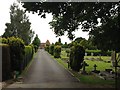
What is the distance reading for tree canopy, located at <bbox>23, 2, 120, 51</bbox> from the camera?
650 inches

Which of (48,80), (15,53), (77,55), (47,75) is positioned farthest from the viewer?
(77,55)

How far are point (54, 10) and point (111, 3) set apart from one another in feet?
10.6

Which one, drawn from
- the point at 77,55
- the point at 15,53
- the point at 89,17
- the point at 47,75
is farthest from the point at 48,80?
the point at 77,55

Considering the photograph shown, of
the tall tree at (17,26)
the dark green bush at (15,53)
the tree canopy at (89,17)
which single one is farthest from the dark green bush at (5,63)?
the tall tree at (17,26)

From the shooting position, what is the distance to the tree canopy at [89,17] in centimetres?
1652

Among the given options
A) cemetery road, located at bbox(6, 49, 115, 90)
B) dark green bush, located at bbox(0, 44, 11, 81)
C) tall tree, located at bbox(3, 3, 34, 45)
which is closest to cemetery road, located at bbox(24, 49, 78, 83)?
cemetery road, located at bbox(6, 49, 115, 90)

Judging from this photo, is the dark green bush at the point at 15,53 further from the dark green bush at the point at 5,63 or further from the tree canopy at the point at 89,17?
the tree canopy at the point at 89,17

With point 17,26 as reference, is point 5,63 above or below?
below

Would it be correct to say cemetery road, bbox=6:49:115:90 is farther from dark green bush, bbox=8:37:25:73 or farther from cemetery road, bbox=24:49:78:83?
dark green bush, bbox=8:37:25:73

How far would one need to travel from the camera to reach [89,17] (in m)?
17.6

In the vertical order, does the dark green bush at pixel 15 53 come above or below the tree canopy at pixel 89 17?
below

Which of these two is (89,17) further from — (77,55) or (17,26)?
(17,26)

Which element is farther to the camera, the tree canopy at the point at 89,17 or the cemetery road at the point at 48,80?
the cemetery road at the point at 48,80

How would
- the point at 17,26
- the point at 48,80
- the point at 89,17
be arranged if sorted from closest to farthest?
the point at 89,17 → the point at 48,80 → the point at 17,26
